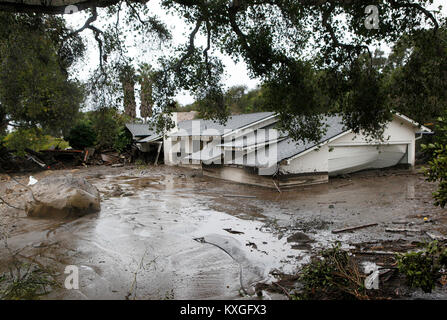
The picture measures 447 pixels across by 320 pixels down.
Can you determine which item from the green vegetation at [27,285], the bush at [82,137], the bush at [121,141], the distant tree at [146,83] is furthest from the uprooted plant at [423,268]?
the bush at [82,137]

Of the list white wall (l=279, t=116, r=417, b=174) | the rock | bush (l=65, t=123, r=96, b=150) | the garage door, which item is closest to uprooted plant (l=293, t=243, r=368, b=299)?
the rock

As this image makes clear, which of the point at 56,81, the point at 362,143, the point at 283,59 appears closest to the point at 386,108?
the point at 283,59

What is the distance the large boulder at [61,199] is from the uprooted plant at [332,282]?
9275mm

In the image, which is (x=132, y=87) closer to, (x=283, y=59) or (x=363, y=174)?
(x=283, y=59)

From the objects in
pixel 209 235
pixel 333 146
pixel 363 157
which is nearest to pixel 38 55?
pixel 209 235

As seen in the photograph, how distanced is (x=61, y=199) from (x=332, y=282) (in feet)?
33.1

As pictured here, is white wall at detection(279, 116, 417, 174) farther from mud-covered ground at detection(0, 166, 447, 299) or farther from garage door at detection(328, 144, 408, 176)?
mud-covered ground at detection(0, 166, 447, 299)

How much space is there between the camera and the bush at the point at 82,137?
3394 cm

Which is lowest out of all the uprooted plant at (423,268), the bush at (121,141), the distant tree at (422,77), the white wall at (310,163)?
the uprooted plant at (423,268)

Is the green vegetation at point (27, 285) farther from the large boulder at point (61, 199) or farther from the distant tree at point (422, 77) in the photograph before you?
the distant tree at point (422, 77)

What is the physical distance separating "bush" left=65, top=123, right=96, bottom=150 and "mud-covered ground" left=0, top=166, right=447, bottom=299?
1740 centimetres

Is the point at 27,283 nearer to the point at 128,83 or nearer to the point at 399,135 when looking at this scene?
the point at 128,83

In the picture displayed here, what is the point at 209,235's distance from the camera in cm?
948

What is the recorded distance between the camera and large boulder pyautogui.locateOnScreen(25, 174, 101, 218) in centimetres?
1161
